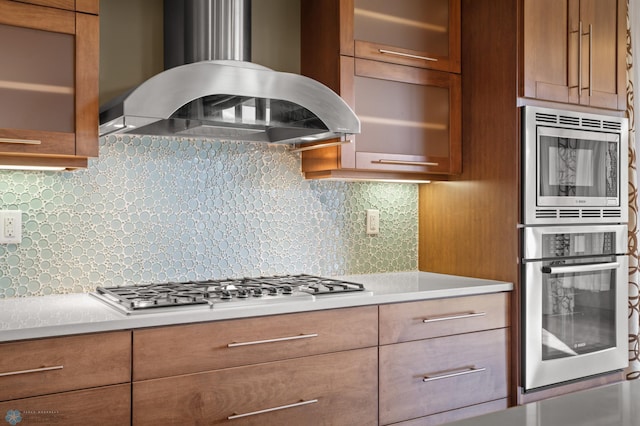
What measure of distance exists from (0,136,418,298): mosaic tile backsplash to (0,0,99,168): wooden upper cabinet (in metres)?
0.28

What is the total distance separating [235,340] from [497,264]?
1.32 meters

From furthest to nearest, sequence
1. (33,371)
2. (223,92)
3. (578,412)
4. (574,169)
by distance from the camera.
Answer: (574,169), (223,92), (33,371), (578,412)

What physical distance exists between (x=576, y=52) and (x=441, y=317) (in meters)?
1.41

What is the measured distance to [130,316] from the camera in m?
1.92

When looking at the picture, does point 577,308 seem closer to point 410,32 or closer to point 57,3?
point 410,32

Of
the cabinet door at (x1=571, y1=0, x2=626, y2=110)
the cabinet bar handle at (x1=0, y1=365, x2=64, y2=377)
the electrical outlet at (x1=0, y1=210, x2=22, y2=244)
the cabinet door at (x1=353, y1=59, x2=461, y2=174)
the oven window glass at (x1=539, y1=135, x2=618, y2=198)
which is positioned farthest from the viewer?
the cabinet door at (x1=571, y1=0, x2=626, y2=110)

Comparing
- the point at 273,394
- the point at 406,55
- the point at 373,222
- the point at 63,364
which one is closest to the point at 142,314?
the point at 63,364

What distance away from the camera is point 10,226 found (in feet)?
7.49

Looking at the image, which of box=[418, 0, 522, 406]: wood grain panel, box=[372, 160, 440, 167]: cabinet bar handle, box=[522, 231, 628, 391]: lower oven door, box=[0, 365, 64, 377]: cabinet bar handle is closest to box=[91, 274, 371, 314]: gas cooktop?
box=[0, 365, 64, 377]: cabinet bar handle

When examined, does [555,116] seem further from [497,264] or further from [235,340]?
[235,340]

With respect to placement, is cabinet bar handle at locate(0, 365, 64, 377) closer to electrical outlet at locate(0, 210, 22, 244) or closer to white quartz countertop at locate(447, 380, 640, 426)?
electrical outlet at locate(0, 210, 22, 244)

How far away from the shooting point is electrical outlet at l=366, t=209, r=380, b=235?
3127 millimetres

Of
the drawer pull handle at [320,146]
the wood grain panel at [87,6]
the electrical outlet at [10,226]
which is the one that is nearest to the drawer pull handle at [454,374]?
the drawer pull handle at [320,146]

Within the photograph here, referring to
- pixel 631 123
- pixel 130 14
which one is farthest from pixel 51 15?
pixel 631 123
